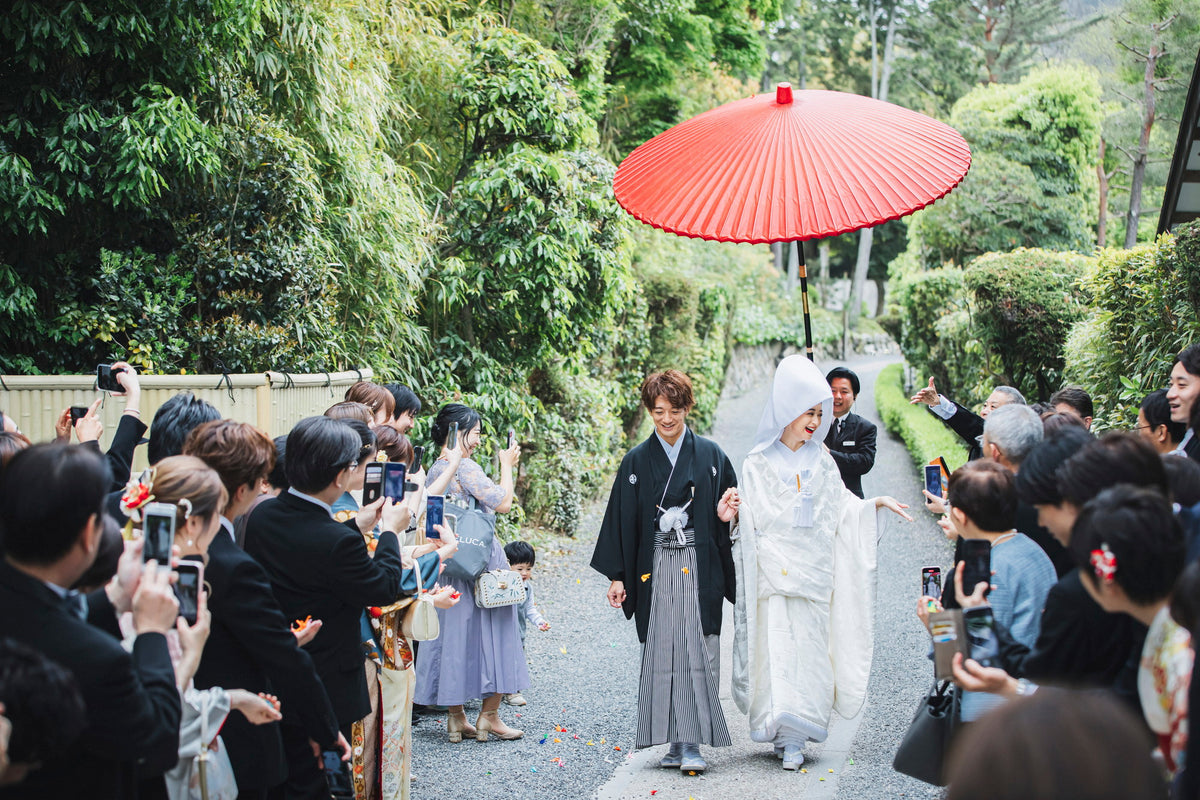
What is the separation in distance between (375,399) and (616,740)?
7.44 ft

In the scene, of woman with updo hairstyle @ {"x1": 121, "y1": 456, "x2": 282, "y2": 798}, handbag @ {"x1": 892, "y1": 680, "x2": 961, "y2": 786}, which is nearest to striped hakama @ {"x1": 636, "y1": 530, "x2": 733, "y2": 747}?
handbag @ {"x1": 892, "y1": 680, "x2": 961, "y2": 786}

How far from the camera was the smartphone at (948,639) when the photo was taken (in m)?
2.62

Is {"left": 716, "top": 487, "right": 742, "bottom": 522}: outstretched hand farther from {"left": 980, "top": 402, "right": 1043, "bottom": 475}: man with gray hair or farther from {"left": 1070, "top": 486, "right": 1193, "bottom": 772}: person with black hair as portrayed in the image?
{"left": 1070, "top": 486, "right": 1193, "bottom": 772}: person with black hair

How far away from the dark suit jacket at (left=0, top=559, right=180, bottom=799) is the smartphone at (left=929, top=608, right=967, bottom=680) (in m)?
1.97

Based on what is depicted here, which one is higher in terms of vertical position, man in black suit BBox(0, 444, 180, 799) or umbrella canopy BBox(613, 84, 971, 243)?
umbrella canopy BBox(613, 84, 971, 243)

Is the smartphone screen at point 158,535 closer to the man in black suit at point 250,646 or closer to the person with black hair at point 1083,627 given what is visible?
the man in black suit at point 250,646

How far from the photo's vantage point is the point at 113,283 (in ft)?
19.0

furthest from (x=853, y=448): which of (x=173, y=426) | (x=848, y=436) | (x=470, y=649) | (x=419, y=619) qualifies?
(x=173, y=426)

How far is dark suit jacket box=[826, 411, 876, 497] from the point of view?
6.06m

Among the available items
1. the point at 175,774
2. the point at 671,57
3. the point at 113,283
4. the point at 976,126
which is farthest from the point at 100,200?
the point at 976,126

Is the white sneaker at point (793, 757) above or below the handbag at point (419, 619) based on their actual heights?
below

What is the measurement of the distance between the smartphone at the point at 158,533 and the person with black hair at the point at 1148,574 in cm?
217

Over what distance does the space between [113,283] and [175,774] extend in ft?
13.2

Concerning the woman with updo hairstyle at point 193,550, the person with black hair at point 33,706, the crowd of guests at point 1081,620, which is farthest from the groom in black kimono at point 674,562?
the person with black hair at point 33,706
